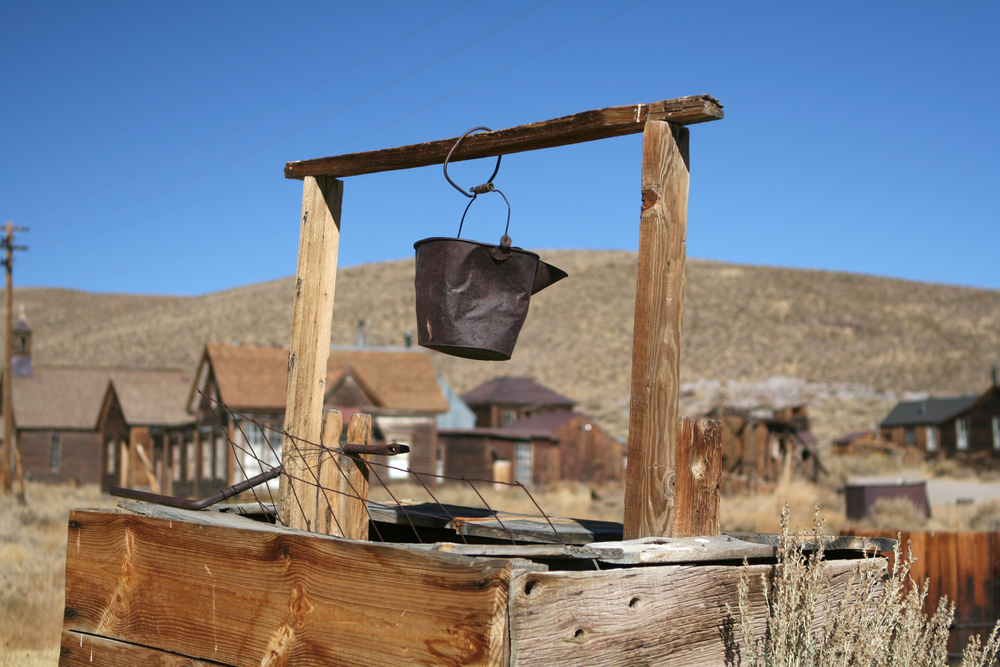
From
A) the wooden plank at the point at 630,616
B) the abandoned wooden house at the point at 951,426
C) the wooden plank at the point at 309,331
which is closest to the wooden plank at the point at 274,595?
the wooden plank at the point at 630,616

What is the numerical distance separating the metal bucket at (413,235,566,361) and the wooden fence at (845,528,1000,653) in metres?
5.02

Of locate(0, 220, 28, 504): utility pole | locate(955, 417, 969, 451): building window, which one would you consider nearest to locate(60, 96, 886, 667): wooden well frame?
locate(0, 220, 28, 504): utility pole

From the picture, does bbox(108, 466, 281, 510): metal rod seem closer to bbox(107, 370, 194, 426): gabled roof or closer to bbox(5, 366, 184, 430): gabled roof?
bbox(107, 370, 194, 426): gabled roof

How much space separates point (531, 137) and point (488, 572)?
6.14 ft

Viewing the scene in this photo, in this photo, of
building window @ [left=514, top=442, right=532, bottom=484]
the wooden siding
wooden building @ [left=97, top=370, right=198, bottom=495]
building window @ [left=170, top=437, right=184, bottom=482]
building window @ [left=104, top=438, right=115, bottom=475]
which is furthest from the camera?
the wooden siding

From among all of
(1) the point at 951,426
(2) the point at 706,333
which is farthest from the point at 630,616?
(2) the point at 706,333

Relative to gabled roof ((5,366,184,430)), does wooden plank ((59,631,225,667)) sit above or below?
below

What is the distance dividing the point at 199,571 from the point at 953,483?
121 ft

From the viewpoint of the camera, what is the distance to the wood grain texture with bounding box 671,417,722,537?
325 cm

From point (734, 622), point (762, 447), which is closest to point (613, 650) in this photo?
point (734, 622)

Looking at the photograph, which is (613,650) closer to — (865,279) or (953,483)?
(953,483)

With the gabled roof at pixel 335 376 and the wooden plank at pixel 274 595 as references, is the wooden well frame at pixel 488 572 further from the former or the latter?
the gabled roof at pixel 335 376

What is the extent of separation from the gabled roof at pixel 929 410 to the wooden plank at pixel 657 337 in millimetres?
51472

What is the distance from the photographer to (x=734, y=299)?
279 ft
